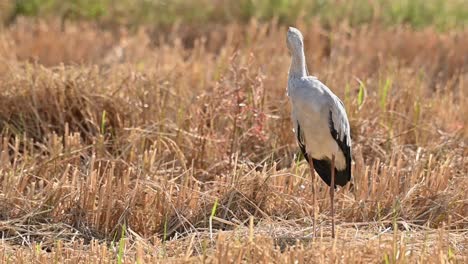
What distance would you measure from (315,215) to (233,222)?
51 centimetres

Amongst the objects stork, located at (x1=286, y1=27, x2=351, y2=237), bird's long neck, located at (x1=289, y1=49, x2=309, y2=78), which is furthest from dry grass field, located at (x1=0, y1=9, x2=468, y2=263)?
bird's long neck, located at (x1=289, y1=49, x2=309, y2=78)

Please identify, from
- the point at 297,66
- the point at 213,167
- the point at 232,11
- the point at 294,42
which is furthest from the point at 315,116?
the point at 232,11

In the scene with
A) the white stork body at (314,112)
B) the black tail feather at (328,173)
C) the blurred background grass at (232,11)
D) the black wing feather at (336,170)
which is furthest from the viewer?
the blurred background grass at (232,11)

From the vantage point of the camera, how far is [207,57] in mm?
9250

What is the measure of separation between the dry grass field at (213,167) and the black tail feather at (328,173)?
0.18 meters

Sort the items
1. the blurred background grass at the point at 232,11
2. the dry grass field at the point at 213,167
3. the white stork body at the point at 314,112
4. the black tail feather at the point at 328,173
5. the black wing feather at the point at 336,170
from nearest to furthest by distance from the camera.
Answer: the dry grass field at the point at 213,167 → the white stork body at the point at 314,112 → the black wing feather at the point at 336,170 → the black tail feather at the point at 328,173 → the blurred background grass at the point at 232,11

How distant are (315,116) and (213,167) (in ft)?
4.66

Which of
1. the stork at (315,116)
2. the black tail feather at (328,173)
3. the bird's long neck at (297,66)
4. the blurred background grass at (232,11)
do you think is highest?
the bird's long neck at (297,66)

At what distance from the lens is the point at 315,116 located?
5.14 m

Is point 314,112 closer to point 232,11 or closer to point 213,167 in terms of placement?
point 213,167

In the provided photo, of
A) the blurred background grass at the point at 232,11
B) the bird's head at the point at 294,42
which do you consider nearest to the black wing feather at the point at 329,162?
the bird's head at the point at 294,42

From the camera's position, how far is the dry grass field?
482cm

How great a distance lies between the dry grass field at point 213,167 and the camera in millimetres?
4816

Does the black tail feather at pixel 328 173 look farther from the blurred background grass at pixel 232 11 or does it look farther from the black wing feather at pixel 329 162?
the blurred background grass at pixel 232 11
